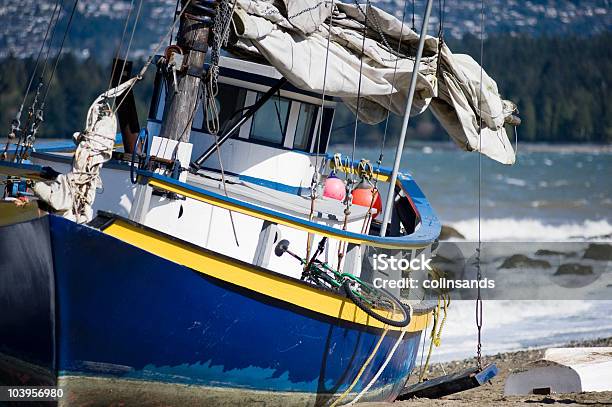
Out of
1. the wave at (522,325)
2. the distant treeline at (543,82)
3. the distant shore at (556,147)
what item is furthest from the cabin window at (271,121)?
the distant shore at (556,147)

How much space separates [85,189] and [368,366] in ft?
12.8

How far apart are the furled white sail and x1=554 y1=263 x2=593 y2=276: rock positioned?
77.1 feet

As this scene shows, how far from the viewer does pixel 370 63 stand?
48.0ft

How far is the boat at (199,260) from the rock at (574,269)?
1942 centimetres

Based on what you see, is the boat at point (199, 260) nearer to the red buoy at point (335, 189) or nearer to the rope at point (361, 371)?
the rope at point (361, 371)

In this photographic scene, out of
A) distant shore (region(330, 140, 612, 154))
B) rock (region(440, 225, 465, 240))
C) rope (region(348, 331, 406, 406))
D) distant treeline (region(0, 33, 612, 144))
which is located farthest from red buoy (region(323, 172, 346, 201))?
distant shore (region(330, 140, 612, 154))

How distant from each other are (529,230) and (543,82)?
98.7 m

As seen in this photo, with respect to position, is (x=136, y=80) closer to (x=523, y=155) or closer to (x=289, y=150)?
(x=289, y=150)

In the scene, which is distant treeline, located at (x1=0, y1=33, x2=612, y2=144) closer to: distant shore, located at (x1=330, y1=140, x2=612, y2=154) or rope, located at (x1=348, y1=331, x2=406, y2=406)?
distant shore, located at (x1=330, y1=140, x2=612, y2=154)

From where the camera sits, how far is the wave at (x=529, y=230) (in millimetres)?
45094

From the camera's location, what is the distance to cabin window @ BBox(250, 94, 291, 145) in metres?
14.3

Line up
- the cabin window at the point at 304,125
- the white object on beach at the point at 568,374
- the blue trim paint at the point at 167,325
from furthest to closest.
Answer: the cabin window at the point at 304,125 → the white object on beach at the point at 568,374 → the blue trim paint at the point at 167,325

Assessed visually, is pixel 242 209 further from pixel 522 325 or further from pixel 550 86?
pixel 550 86

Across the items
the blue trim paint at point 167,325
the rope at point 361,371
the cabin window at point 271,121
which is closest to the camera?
the blue trim paint at point 167,325
